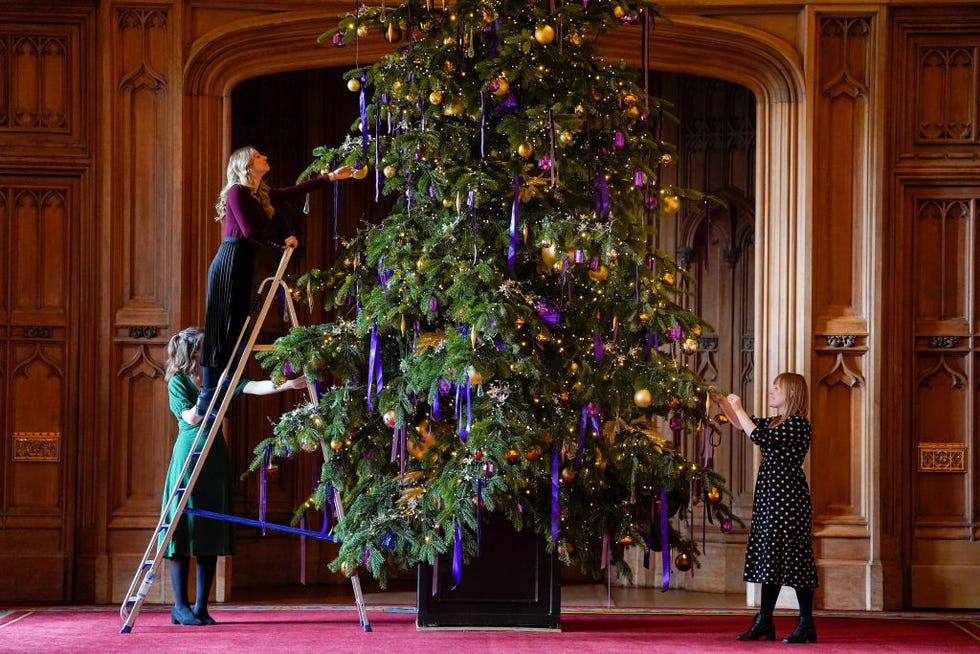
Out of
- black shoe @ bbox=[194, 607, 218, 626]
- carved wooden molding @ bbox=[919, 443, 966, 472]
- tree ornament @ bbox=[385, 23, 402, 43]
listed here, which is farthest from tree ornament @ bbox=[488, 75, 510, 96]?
carved wooden molding @ bbox=[919, 443, 966, 472]

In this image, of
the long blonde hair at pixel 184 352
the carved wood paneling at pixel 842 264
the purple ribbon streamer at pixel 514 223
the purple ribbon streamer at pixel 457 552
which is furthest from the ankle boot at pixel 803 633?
the long blonde hair at pixel 184 352

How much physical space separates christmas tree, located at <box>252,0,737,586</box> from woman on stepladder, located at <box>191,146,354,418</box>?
0.93 ft

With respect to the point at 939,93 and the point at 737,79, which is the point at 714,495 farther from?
the point at 939,93

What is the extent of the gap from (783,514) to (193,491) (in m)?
2.60

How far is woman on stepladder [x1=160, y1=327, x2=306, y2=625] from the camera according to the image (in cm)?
625

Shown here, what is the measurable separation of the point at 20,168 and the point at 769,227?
162 inches

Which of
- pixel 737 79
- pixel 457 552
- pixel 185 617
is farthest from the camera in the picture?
pixel 737 79

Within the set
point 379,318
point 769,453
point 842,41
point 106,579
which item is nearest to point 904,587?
point 769,453

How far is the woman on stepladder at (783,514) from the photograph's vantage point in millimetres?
6086

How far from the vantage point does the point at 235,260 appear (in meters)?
6.15

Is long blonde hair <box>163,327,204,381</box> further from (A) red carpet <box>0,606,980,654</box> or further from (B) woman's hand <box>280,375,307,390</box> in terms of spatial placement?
(A) red carpet <box>0,606,980,654</box>

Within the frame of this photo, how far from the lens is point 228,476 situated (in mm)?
6406

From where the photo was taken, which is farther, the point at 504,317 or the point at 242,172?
the point at 242,172

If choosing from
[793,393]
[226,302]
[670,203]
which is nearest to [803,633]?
[793,393]
